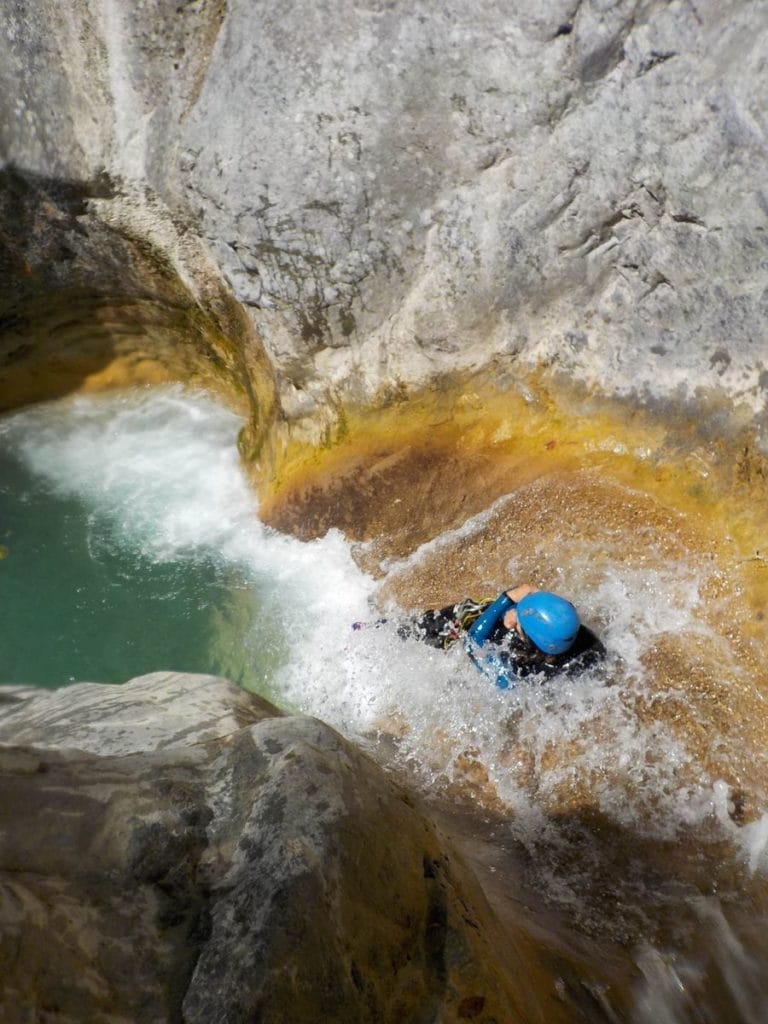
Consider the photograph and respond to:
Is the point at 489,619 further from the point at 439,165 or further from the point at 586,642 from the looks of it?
the point at 439,165

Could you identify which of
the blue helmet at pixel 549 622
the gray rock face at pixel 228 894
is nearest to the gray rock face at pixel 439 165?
the blue helmet at pixel 549 622

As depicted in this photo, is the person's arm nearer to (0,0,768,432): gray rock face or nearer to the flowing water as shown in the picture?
the flowing water

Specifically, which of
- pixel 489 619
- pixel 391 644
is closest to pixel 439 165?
pixel 489 619

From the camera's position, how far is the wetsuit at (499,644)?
435 centimetres

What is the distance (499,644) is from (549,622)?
1.62ft

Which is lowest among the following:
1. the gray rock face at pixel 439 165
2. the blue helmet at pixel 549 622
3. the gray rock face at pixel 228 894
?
the blue helmet at pixel 549 622

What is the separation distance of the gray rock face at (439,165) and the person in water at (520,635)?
172 centimetres

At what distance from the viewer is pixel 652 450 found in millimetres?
4723

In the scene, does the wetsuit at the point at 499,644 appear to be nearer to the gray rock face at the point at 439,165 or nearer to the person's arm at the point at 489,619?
the person's arm at the point at 489,619

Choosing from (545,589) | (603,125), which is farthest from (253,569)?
(603,125)

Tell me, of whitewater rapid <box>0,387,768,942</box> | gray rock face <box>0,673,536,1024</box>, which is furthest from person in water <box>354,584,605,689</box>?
gray rock face <box>0,673,536,1024</box>

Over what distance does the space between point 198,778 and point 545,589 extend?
3144mm

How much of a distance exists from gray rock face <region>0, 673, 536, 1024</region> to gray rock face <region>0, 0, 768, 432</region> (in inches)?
142

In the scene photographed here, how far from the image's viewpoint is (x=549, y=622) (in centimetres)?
407
